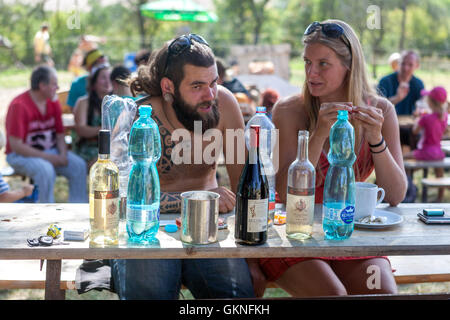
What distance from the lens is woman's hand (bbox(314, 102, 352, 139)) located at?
1909 millimetres

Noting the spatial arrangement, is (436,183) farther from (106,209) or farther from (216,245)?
(106,209)

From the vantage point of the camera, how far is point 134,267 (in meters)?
1.98

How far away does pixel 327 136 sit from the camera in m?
2.16

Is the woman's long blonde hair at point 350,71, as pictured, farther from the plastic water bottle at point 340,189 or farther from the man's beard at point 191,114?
the plastic water bottle at point 340,189

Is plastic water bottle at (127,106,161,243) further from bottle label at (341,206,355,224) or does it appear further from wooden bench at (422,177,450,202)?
wooden bench at (422,177,450,202)

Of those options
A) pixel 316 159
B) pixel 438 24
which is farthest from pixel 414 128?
pixel 438 24

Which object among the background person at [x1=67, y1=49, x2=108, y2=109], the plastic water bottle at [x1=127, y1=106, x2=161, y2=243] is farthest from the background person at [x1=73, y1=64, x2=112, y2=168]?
the plastic water bottle at [x1=127, y1=106, x2=161, y2=243]

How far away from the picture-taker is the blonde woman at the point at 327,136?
6.57ft

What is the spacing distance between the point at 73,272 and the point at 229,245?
1.03 meters

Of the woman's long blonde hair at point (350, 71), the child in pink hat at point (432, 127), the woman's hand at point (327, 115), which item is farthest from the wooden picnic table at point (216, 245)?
the child in pink hat at point (432, 127)

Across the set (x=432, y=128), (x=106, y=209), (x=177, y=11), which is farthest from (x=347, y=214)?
(x=177, y=11)

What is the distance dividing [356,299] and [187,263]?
72cm

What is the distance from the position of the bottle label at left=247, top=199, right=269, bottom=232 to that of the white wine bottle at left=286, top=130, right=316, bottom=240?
137 millimetres

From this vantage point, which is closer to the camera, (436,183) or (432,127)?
(436,183)
